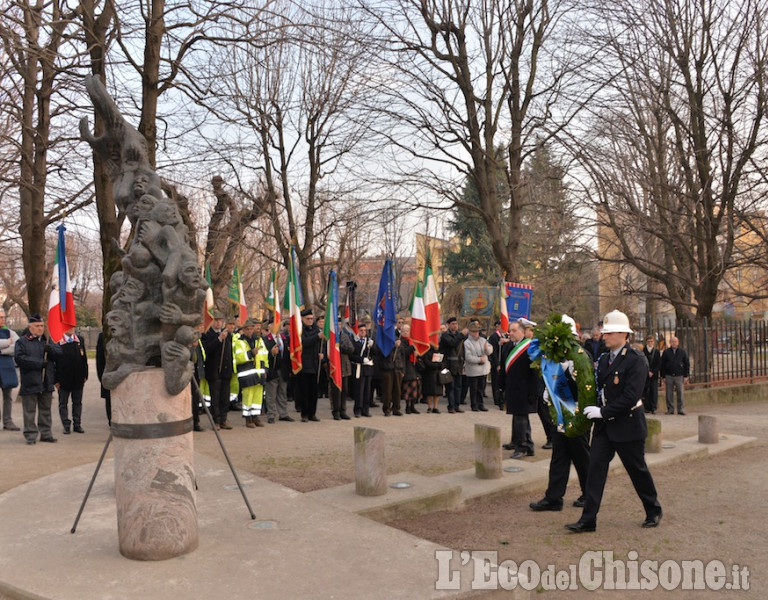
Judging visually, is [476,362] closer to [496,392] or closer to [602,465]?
[496,392]

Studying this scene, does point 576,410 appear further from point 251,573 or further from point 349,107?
point 349,107

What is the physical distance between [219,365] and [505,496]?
19.9ft

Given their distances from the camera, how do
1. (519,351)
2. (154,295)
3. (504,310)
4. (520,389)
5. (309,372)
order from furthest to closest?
1. (504,310)
2. (309,372)
3. (520,389)
4. (519,351)
5. (154,295)

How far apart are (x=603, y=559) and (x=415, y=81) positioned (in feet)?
46.0

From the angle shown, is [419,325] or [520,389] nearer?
[520,389]

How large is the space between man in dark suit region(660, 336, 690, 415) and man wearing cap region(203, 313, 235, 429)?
9.35 meters

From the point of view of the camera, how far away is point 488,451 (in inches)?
318

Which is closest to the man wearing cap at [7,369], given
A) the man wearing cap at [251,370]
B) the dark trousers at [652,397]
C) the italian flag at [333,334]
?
the man wearing cap at [251,370]

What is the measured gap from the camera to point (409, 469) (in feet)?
29.5

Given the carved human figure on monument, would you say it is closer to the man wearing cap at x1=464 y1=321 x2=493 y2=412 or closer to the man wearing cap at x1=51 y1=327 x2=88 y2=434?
the man wearing cap at x1=51 y1=327 x2=88 y2=434

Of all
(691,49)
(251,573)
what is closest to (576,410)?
(251,573)

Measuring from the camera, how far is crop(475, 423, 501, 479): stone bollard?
8.04 meters

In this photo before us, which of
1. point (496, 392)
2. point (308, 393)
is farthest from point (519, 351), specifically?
point (496, 392)

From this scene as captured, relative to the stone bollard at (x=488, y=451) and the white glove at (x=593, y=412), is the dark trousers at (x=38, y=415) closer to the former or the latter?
the stone bollard at (x=488, y=451)
